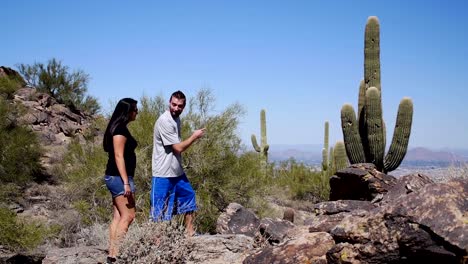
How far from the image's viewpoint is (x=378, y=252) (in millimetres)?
3246

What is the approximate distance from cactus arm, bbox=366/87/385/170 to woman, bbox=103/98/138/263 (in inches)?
284

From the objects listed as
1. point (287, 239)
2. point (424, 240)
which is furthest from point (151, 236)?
point (424, 240)

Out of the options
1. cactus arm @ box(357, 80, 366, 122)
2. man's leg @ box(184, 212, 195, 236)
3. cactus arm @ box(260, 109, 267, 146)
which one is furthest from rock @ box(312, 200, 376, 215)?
cactus arm @ box(260, 109, 267, 146)

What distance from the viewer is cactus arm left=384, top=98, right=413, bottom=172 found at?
35.3 feet

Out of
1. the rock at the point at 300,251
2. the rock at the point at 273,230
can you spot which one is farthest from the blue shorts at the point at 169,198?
the rock at the point at 300,251

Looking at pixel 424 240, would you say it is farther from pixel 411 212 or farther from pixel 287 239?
pixel 287 239

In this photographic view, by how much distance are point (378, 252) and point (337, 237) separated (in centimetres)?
39

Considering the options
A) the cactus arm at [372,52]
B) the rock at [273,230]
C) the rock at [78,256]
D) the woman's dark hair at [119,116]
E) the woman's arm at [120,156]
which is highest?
the cactus arm at [372,52]

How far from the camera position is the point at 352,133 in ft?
36.1

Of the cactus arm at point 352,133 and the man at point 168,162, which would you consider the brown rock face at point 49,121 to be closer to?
the cactus arm at point 352,133

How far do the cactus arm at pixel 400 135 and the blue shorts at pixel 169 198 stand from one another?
7061 mm

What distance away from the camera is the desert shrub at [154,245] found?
180 inches

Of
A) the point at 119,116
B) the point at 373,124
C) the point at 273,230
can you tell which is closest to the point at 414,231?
the point at 273,230

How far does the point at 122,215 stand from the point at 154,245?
425mm
